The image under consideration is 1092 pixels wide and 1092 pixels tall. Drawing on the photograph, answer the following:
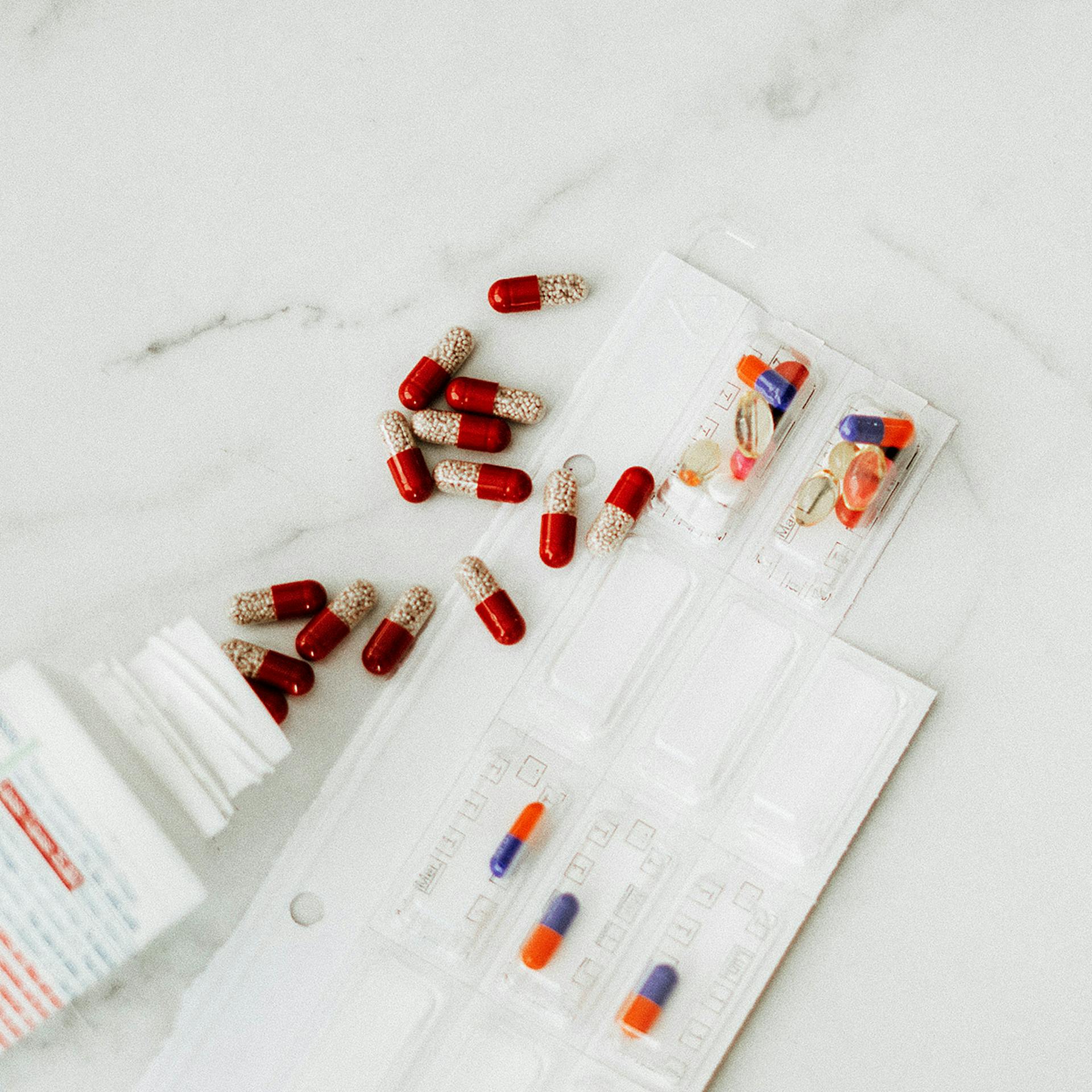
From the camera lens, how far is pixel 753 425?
1533mm

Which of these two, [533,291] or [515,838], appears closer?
[515,838]

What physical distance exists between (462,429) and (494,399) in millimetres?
69

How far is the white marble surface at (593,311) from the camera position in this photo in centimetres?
158

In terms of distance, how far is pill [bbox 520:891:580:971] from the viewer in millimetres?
1496

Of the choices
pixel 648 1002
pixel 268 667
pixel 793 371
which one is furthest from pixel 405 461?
pixel 648 1002

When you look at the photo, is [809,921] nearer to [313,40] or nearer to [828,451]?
[828,451]

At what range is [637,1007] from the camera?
150cm

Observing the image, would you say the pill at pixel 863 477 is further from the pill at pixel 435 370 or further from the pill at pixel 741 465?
the pill at pixel 435 370

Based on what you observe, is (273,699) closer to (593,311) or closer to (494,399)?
(494,399)

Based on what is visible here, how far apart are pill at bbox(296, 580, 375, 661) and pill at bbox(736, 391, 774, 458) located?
62cm

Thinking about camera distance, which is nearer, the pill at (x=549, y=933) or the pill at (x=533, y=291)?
the pill at (x=549, y=933)

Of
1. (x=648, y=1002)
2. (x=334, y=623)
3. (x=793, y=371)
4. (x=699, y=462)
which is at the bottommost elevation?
(x=648, y=1002)

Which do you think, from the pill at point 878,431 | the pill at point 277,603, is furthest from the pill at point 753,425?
the pill at point 277,603

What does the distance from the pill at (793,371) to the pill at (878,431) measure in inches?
3.8
